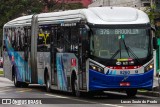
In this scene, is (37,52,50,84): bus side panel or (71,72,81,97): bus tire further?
(37,52,50,84): bus side panel

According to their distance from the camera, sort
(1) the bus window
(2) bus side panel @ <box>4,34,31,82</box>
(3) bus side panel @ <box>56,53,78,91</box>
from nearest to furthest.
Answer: (3) bus side panel @ <box>56,53,78,91</box>, (1) the bus window, (2) bus side panel @ <box>4,34,31,82</box>

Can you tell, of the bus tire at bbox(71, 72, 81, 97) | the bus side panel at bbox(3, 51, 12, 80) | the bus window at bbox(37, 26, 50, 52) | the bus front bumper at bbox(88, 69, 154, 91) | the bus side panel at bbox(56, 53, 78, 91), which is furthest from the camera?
the bus side panel at bbox(3, 51, 12, 80)

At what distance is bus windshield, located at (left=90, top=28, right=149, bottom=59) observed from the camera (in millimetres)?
20641

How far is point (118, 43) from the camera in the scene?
20781 millimetres

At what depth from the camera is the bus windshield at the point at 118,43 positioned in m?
20.6

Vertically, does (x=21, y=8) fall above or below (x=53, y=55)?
below

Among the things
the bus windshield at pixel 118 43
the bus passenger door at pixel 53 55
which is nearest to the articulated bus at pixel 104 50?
the bus windshield at pixel 118 43

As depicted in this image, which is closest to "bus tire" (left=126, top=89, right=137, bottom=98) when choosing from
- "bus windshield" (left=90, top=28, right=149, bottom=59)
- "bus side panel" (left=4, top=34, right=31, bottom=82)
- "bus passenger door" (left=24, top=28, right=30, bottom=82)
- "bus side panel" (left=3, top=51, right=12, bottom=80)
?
"bus windshield" (left=90, top=28, right=149, bottom=59)

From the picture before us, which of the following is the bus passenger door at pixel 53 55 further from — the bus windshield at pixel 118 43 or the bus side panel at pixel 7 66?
the bus side panel at pixel 7 66

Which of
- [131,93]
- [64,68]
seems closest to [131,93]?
[131,93]

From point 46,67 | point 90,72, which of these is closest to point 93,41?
point 90,72

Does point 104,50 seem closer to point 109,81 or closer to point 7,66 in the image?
point 109,81

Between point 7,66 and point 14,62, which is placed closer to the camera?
point 14,62

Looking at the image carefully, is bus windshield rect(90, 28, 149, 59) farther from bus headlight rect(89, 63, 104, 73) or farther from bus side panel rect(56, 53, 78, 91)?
bus side panel rect(56, 53, 78, 91)
